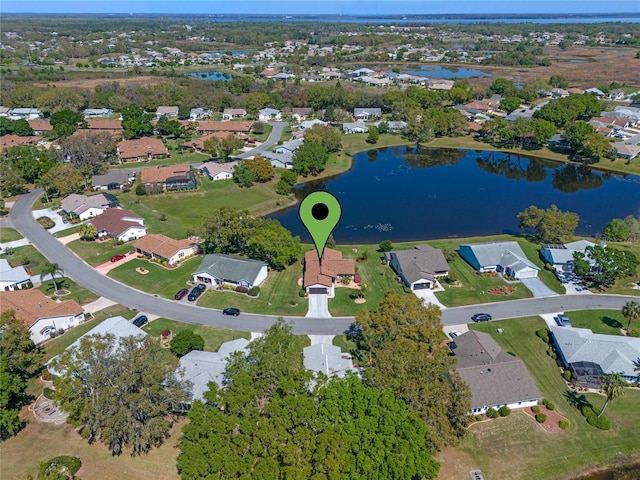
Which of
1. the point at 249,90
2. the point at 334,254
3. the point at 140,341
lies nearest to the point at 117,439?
the point at 140,341

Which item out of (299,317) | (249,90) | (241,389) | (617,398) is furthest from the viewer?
(249,90)

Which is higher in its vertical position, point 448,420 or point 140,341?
point 140,341

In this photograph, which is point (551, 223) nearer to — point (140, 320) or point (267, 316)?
point (267, 316)

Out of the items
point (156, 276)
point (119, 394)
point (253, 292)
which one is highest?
point (119, 394)

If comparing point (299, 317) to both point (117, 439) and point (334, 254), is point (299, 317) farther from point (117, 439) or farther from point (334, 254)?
point (117, 439)

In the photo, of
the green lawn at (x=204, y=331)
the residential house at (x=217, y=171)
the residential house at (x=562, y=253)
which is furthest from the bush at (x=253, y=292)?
the residential house at (x=217, y=171)

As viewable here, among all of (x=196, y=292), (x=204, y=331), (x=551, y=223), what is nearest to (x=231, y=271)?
(x=196, y=292)

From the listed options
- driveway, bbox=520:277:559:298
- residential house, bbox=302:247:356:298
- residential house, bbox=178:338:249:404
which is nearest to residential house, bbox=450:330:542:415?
driveway, bbox=520:277:559:298
